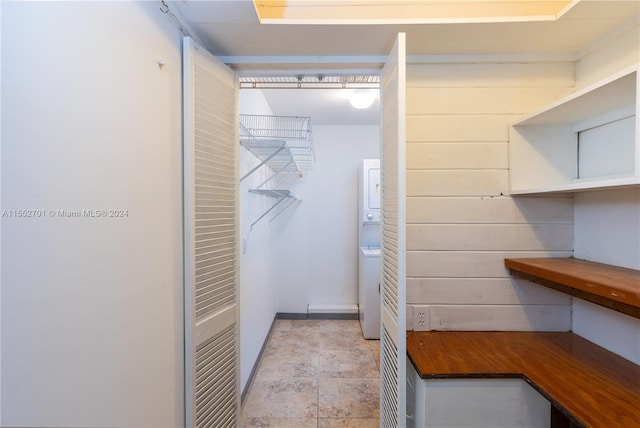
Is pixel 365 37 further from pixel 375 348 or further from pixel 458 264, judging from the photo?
pixel 375 348

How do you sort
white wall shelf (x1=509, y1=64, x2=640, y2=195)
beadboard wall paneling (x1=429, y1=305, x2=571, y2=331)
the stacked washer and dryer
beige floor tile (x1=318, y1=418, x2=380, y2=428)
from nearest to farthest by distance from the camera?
white wall shelf (x1=509, y1=64, x2=640, y2=195) → beadboard wall paneling (x1=429, y1=305, x2=571, y2=331) → beige floor tile (x1=318, y1=418, x2=380, y2=428) → the stacked washer and dryer

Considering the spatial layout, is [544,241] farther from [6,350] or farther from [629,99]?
[6,350]

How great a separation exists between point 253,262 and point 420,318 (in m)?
Result: 1.44

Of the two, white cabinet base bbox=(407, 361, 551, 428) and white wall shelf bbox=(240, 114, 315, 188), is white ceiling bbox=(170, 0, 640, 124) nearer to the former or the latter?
white wall shelf bbox=(240, 114, 315, 188)

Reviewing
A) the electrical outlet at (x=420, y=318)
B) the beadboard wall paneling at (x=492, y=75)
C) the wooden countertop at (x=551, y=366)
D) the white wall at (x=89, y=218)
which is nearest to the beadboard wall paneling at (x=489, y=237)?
the electrical outlet at (x=420, y=318)

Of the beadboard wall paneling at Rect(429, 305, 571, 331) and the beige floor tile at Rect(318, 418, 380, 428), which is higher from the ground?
the beadboard wall paneling at Rect(429, 305, 571, 331)

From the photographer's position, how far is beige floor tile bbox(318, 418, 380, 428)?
1.86 metres

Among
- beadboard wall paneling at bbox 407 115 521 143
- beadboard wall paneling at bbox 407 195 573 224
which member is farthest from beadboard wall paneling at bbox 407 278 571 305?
beadboard wall paneling at bbox 407 115 521 143

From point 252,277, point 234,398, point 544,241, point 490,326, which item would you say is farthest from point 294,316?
point 544,241

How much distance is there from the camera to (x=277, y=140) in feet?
6.12

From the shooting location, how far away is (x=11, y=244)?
0.64m

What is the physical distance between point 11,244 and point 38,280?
0.11m

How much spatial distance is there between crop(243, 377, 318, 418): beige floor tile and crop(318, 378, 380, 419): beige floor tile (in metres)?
0.07

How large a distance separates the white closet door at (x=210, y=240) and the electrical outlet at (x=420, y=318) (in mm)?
987
